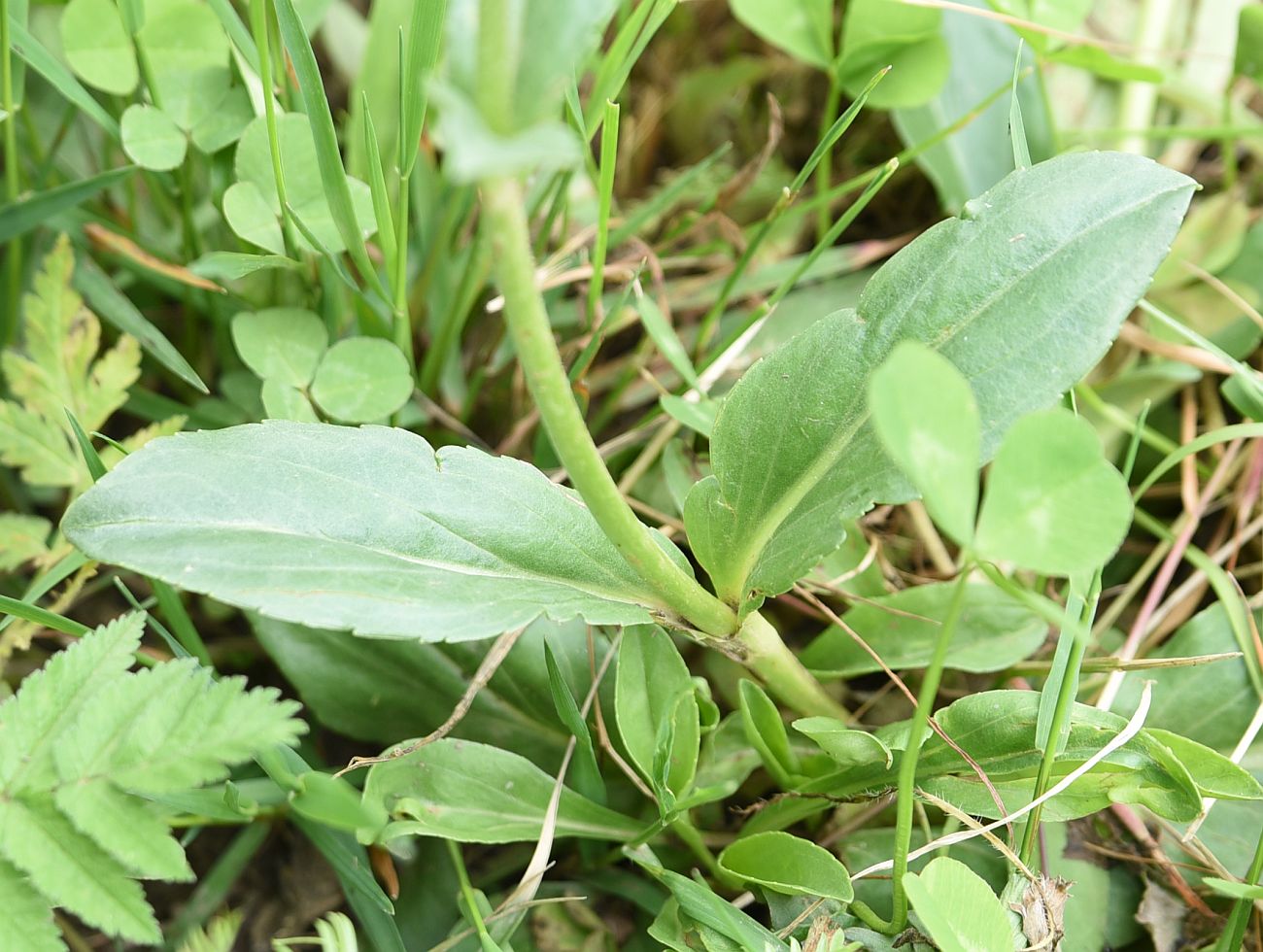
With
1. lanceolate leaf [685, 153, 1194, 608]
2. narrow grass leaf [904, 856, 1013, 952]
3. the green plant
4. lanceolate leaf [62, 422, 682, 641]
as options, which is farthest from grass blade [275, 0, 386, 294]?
narrow grass leaf [904, 856, 1013, 952]

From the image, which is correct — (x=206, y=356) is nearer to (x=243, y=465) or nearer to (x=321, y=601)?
(x=243, y=465)

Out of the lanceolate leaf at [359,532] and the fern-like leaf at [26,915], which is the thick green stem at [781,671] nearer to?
the lanceolate leaf at [359,532]

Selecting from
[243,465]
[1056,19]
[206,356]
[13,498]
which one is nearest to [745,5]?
[1056,19]

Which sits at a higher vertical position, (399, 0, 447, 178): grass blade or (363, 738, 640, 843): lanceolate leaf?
(399, 0, 447, 178): grass blade

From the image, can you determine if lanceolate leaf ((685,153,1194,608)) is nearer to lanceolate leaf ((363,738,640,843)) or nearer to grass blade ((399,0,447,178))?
lanceolate leaf ((363,738,640,843))

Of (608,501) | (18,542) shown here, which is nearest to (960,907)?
(608,501)

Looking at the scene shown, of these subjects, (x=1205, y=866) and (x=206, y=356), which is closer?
(x=1205, y=866)
